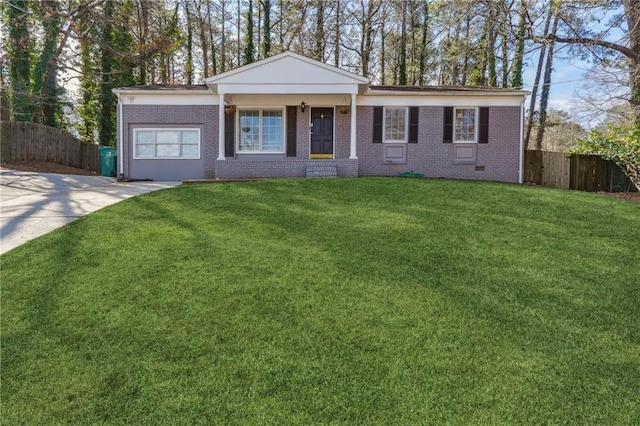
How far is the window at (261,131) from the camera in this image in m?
14.8

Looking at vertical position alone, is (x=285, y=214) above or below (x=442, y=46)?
below

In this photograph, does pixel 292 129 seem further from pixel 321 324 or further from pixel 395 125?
pixel 321 324

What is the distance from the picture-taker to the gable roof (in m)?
13.6

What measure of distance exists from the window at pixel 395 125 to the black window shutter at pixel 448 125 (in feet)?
4.45

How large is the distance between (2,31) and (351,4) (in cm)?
1836

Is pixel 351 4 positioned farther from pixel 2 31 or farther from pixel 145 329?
pixel 145 329

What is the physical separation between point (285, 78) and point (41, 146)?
489 inches

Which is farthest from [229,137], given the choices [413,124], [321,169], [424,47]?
[424,47]

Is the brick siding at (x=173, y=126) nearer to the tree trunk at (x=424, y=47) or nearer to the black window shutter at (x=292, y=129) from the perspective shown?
the black window shutter at (x=292, y=129)

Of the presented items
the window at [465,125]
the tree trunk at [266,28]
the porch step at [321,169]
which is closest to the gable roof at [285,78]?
the porch step at [321,169]

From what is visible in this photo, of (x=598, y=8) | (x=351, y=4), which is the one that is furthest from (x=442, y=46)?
(x=598, y=8)

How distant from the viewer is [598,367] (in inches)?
108

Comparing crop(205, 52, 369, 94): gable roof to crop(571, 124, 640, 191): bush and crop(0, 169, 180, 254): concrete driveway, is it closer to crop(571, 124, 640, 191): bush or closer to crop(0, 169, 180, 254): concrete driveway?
crop(0, 169, 180, 254): concrete driveway

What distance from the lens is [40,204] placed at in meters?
8.39
